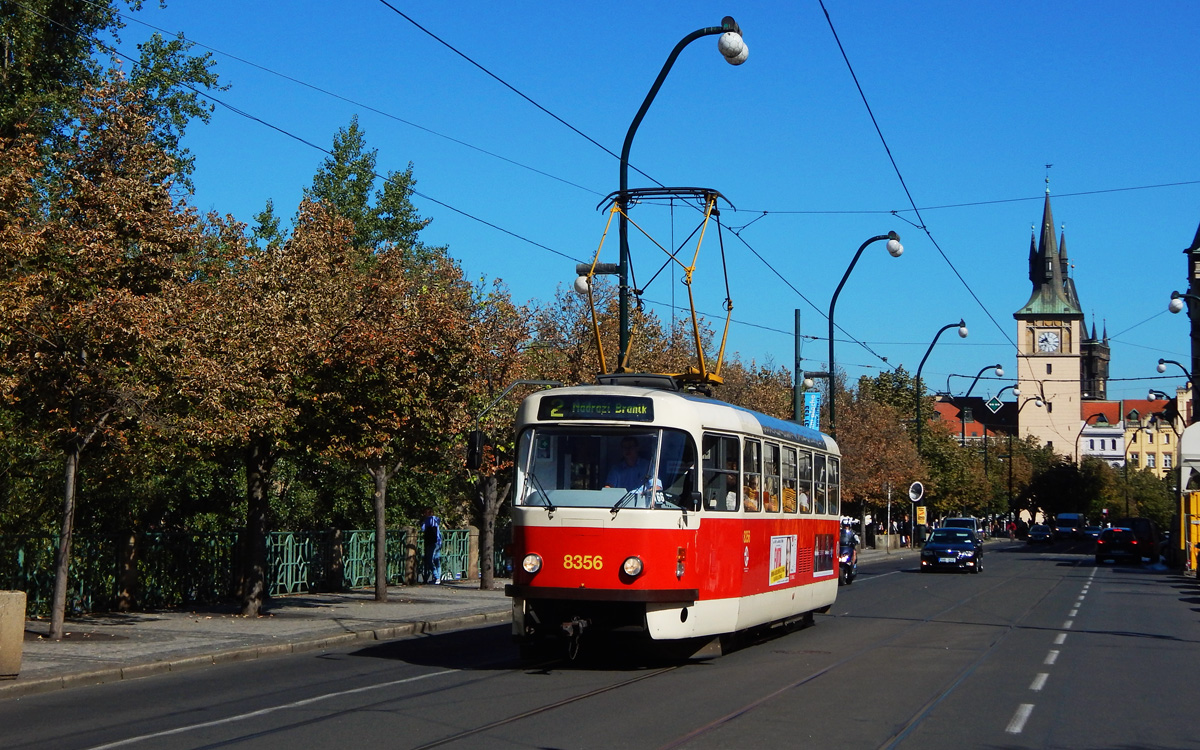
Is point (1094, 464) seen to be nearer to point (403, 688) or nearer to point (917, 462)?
point (917, 462)

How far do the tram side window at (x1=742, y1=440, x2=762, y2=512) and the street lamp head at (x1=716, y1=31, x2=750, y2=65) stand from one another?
578 centimetres

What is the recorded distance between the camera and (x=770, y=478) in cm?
1709

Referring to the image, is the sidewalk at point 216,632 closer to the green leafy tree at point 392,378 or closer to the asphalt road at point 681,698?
the asphalt road at point 681,698

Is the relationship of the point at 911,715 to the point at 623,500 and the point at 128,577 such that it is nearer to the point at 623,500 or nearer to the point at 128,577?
the point at 623,500

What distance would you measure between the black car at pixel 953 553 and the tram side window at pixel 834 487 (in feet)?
64.4

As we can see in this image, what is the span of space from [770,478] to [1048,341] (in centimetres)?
14553

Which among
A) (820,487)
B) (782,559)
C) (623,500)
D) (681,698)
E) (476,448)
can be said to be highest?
(476,448)

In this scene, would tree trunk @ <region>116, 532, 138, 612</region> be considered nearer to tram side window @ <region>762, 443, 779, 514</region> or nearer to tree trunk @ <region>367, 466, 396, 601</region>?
tree trunk @ <region>367, 466, 396, 601</region>

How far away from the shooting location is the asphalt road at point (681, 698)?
32.1 feet

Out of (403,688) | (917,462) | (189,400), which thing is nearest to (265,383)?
(189,400)

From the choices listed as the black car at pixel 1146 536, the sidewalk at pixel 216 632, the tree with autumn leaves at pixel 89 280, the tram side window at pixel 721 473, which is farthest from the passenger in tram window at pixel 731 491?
the black car at pixel 1146 536

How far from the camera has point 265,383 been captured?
17.8 m

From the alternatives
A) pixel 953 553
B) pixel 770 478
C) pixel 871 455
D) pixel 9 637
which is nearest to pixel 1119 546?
pixel 871 455

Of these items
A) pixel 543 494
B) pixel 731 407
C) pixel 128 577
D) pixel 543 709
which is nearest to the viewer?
pixel 543 709
